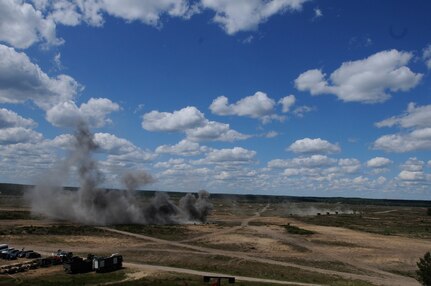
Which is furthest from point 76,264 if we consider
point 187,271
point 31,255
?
point 31,255

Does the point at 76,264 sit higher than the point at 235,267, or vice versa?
the point at 76,264

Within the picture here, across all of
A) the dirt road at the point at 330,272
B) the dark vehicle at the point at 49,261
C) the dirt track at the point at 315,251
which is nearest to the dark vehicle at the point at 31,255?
the dark vehicle at the point at 49,261

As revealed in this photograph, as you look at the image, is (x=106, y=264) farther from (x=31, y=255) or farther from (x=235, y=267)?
(x=235, y=267)

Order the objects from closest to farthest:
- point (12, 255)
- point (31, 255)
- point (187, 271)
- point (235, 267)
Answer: point (187, 271), point (235, 267), point (12, 255), point (31, 255)

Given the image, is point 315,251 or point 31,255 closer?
point 31,255

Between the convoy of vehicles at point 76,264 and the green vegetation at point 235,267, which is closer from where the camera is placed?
the convoy of vehicles at point 76,264

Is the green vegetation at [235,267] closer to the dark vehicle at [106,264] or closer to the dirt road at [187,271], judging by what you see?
the dirt road at [187,271]

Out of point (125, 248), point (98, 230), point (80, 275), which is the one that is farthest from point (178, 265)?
point (98, 230)

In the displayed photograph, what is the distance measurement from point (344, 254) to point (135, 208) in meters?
74.1

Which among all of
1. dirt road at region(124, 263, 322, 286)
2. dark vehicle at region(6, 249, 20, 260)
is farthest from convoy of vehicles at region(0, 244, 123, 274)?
dark vehicle at region(6, 249, 20, 260)

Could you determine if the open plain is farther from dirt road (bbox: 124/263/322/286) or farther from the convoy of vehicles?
the convoy of vehicles

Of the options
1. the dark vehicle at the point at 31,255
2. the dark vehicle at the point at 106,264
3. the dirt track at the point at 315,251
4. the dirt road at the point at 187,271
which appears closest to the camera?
the dirt road at the point at 187,271

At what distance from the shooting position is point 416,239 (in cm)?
11294

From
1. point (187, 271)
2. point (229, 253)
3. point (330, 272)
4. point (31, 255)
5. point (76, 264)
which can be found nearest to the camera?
point (76, 264)
